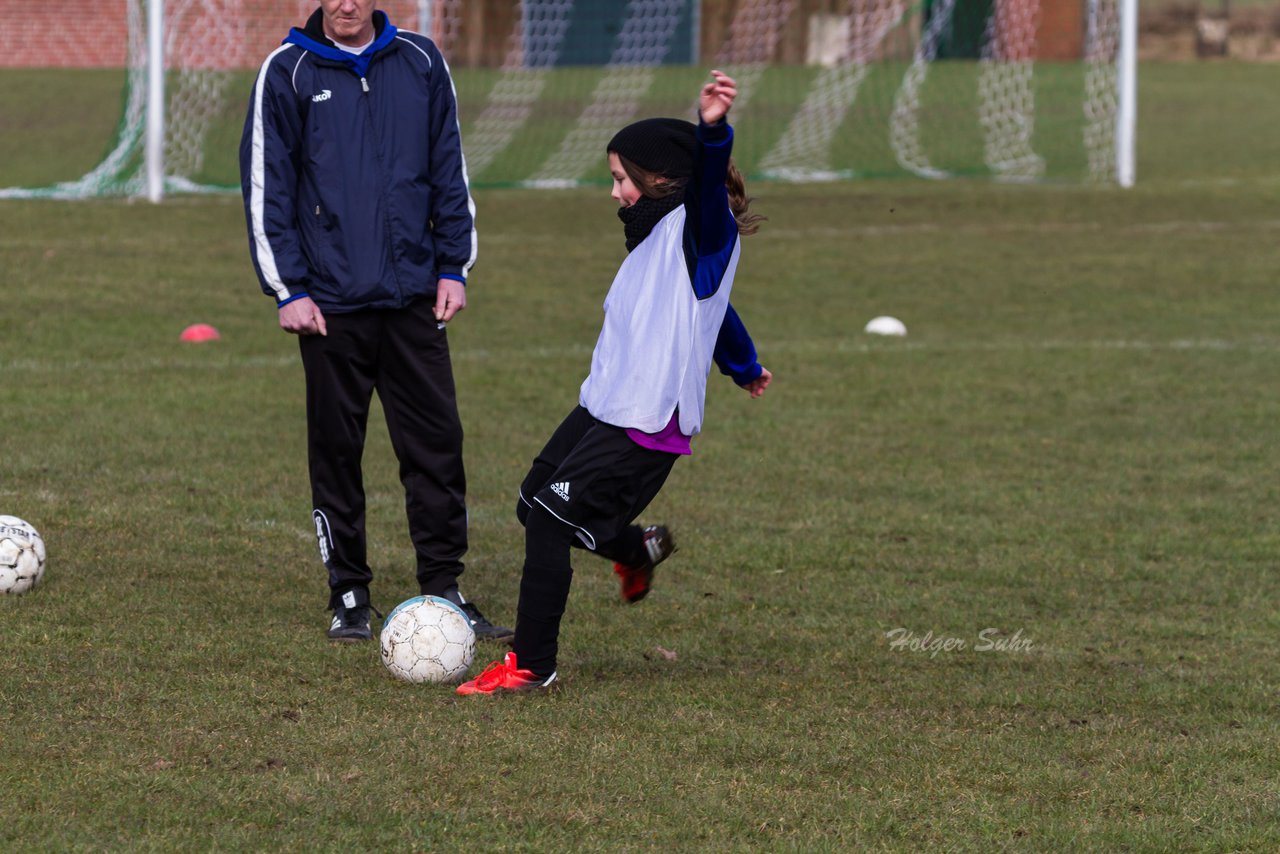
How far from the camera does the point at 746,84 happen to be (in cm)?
2841

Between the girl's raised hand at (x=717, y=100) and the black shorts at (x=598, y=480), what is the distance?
3.18 ft

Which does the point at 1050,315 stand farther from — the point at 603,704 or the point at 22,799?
the point at 22,799

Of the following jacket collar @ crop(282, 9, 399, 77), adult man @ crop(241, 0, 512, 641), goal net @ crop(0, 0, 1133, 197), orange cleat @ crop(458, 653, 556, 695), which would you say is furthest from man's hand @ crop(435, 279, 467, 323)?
goal net @ crop(0, 0, 1133, 197)

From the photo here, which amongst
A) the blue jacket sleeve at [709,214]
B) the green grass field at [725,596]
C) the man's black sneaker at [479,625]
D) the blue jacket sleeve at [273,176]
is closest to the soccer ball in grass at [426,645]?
the green grass field at [725,596]

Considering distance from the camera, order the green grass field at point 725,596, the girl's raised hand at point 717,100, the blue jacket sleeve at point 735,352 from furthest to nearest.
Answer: the blue jacket sleeve at point 735,352
the girl's raised hand at point 717,100
the green grass field at point 725,596

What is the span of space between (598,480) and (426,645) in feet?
2.40

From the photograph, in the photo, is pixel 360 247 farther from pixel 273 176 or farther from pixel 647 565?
pixel 647 565

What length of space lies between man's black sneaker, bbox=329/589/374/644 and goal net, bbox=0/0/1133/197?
13825 mm

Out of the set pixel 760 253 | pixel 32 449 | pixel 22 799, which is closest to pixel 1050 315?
pixel 760 253

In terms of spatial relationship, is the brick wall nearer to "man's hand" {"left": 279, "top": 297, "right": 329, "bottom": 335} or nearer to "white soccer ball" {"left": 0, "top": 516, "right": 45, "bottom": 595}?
"white soccer ball" {"left": 0, "top": 516, "right": 45, "bottom": 595}

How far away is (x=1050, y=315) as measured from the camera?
45.1ft

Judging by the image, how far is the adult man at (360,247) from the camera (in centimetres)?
558

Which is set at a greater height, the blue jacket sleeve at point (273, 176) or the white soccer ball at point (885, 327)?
the blue jacket sleeve at point (273, 176)

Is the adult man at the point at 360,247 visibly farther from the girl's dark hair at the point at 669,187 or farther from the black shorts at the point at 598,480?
the girl's dark hair at the point at 669,187
